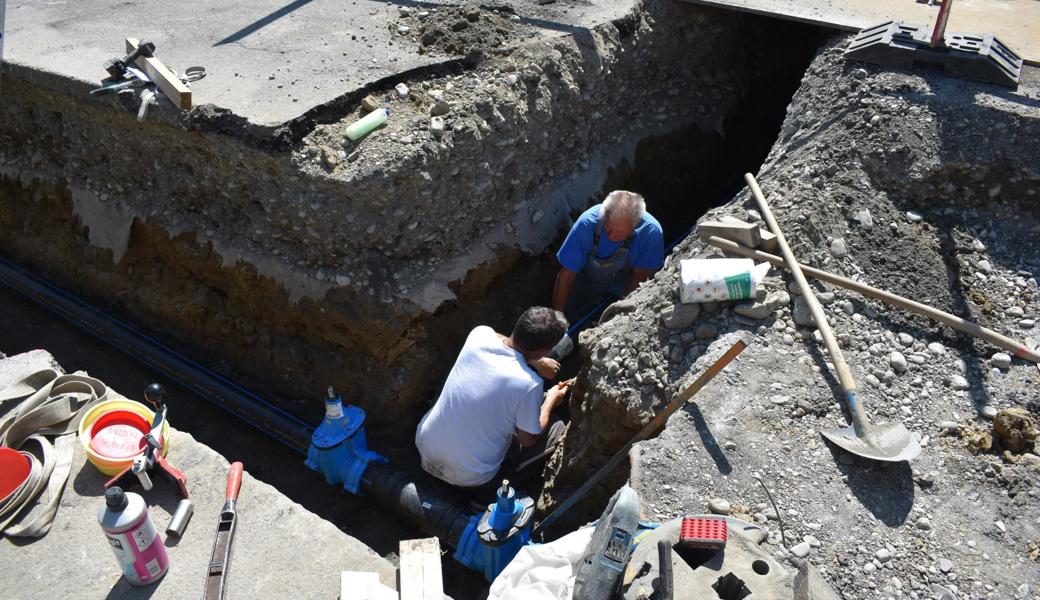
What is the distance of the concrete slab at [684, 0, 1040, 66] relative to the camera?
18.4 ft

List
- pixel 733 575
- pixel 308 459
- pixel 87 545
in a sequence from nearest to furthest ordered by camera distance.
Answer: pixel 733 575 → pixel 87 545 → pixel 308 459

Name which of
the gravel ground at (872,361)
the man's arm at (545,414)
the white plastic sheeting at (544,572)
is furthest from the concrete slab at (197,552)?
the gravel ground at (872,361)

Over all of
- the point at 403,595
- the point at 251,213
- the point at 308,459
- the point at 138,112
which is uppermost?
the point at 138,112

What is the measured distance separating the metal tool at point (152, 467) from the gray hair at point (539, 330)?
1.79 m

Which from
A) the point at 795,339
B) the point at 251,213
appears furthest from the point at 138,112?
the point at 795,339

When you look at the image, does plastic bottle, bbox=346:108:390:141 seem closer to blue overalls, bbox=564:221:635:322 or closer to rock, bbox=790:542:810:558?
blue overalls, bbox=564:221:635:322

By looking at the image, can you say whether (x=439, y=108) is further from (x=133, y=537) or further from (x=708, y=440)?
(x=133, y=537)

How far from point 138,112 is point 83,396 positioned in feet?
7.29

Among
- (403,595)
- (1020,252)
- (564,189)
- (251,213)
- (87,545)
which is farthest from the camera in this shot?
(564,189)

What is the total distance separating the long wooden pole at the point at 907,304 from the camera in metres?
3.62

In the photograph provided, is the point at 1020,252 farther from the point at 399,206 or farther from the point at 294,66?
the point at 294,66

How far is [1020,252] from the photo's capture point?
423 cm

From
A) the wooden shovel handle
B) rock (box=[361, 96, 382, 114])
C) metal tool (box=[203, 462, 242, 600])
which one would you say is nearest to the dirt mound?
rock (box=[361, 96, 382, 114])

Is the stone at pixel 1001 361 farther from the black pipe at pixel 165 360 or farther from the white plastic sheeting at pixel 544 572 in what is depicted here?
the black pipe at pixel 165 360
